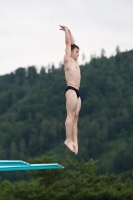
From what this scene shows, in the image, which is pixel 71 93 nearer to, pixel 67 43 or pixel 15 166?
pixel 67 43

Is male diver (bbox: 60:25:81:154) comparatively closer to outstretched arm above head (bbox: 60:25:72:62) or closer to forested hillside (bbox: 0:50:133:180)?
outstretched arm above head (bbox: 60:25:72:62)

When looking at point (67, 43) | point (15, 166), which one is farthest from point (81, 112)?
point (15, 166)

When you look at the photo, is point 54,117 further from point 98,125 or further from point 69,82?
point 69,82

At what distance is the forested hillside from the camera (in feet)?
329

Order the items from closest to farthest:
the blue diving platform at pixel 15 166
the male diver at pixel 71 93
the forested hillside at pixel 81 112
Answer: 1. the blue diving platform at pixel 15 166
2. the male diver at pixel 71 93
3. the forested hillside at pixel 81 112

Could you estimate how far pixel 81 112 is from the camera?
114 metres

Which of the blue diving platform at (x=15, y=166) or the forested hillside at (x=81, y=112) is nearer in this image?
the blue diving platform at (x=15, y=166)

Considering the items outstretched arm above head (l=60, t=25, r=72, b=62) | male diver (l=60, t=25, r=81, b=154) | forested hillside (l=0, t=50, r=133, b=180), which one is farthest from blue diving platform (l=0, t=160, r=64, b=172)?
forested hillside (l=0, t=50, r=133, b=180)

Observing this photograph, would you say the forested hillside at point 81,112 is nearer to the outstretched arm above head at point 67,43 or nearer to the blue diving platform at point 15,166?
the outstretched arm above head at point 67,43

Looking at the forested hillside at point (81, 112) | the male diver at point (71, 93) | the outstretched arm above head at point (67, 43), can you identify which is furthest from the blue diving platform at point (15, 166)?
the forested hillside at point (81, 112)

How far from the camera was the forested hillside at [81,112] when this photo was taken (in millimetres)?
100312

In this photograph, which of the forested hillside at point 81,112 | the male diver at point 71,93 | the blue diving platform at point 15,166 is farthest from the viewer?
the forested hillside at point 81,112

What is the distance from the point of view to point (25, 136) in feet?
352

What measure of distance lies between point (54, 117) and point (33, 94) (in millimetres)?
7862
